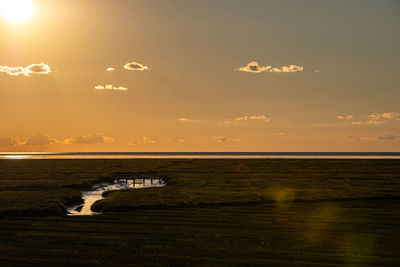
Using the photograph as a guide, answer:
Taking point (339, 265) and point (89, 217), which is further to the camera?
Answer: point (89, 217)

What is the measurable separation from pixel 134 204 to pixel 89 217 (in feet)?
24.4

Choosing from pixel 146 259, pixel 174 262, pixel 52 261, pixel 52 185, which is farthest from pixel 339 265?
pixel 52 185

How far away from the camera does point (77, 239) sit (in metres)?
28.0

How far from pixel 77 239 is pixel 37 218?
10949mm

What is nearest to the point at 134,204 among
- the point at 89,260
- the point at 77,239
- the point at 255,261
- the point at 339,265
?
the point at 77,239

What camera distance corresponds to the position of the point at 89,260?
76.4 ft


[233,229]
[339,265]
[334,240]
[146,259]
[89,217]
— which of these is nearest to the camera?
[339,265]

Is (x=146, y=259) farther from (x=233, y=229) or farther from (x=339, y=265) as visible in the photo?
(x=339, y=265)

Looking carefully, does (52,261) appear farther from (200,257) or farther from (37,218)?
(37,218)

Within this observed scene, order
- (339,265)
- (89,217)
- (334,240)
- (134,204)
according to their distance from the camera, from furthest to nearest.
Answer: (134,204) < (89,217) < (334,240) < (339,265)

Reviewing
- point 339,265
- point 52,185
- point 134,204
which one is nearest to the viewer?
point 339,265

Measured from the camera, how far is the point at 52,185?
65625mm

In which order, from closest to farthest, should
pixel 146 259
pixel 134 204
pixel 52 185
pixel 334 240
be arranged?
1. pixel 146 259
2. pixel 334 240
3. pixel 134 204
4. pixel 52 185

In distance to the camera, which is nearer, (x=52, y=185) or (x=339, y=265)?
(x=339, y=265)
